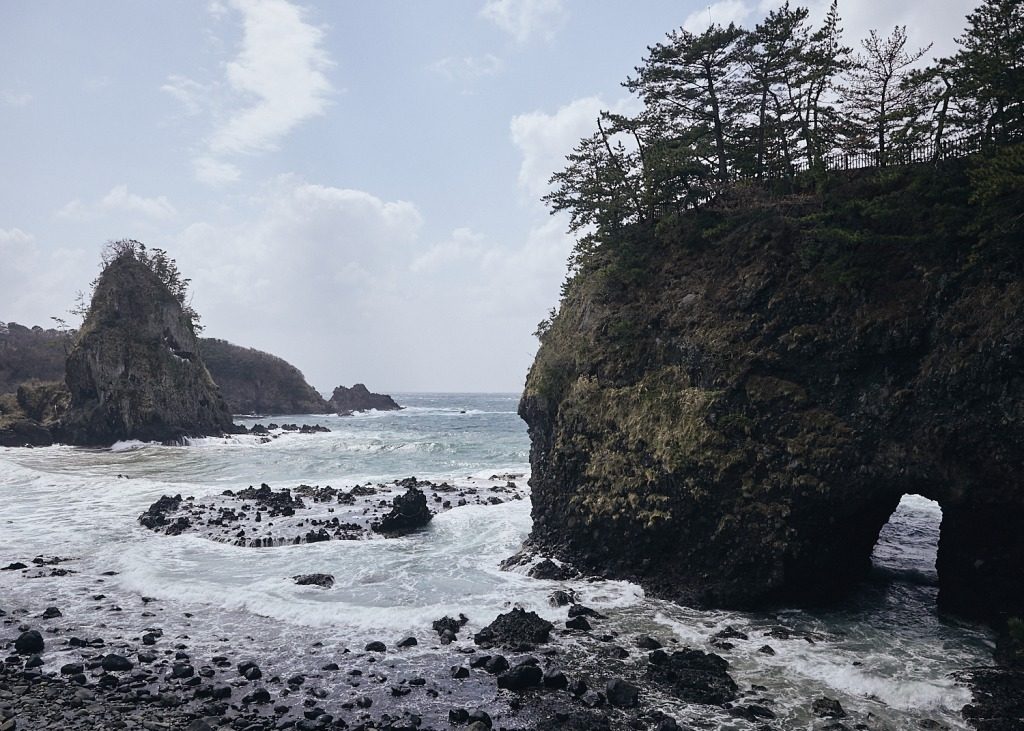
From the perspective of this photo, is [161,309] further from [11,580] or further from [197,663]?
[197,663]

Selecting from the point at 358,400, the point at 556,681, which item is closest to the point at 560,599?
the point at 556,681

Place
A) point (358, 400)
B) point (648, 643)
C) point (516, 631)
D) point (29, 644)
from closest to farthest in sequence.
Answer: point (29, 644)
point (648, 643)
point (516, 631)
point (358, 400)

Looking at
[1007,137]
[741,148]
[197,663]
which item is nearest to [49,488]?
[197,663]

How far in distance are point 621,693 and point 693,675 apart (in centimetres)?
160

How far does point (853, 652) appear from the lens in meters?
12.4

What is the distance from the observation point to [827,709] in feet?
33.5

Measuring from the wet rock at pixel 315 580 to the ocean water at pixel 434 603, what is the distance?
0.25 meters

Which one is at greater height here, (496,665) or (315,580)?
(496,665)

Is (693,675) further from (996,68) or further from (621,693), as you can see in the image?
(996,68)

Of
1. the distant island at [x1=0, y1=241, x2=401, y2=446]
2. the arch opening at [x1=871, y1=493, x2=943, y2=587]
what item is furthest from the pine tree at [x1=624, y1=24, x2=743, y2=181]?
the distant island at [x1=0, y1=241, x2=401, y2=446]

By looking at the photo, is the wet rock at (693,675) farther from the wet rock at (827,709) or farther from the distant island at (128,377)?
the distant island at (128,377)

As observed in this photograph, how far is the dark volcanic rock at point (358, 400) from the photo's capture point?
413 feet

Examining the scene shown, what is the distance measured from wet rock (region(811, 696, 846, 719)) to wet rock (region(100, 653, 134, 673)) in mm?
12909

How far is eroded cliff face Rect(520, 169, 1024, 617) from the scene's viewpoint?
12945 mm
